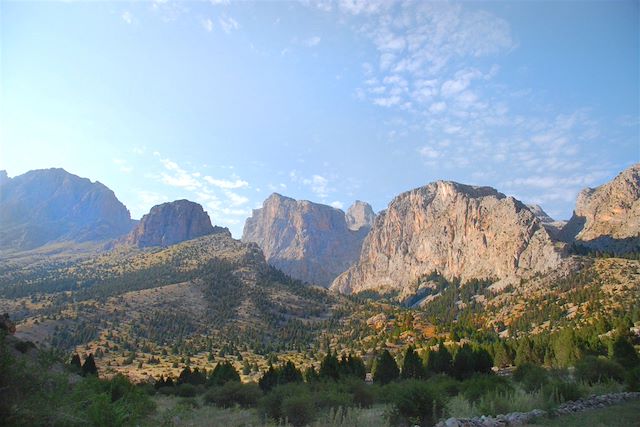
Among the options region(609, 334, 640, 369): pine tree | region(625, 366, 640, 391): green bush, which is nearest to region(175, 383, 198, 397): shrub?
region(625, 366, 640, 391): green bush

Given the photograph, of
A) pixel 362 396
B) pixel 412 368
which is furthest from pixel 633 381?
pixel 412 368

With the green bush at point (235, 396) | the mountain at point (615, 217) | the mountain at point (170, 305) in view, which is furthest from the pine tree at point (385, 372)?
the mountain at point (615, 217)

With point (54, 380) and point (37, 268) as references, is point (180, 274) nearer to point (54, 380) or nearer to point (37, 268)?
point (37, 268)

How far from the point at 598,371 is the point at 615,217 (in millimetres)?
171406

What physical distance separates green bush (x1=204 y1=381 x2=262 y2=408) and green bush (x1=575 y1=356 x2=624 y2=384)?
1961 centimetres

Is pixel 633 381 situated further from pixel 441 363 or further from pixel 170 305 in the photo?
pixel 170 305

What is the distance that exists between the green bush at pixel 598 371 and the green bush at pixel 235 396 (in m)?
19.6

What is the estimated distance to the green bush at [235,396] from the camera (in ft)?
84.7

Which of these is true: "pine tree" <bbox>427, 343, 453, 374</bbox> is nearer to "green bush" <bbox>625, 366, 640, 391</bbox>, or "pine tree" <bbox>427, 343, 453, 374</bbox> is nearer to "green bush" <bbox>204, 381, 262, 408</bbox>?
"green bush" <bbox>625, 366, 640, 391</bbox>

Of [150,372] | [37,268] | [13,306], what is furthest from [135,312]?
[37,268]

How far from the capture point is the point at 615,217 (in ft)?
542

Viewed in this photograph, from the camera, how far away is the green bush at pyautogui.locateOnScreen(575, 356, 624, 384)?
984 inches

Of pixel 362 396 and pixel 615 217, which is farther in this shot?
pixel 615 217

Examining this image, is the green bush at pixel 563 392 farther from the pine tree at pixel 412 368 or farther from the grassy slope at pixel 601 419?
the pine tree at pixel 412 368
